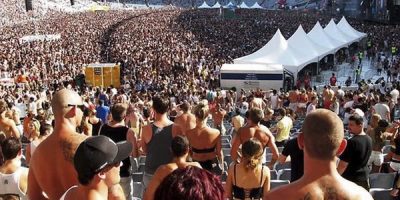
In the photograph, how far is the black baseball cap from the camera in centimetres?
262

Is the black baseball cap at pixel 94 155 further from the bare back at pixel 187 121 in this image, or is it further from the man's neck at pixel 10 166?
the bare back at pixel 187 121

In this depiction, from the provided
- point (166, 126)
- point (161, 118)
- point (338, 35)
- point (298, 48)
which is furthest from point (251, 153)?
point (338, 35)

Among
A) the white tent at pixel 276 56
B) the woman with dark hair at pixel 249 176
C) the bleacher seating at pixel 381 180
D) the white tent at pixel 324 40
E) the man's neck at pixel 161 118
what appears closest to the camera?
the woman with dark hair at pixel 249 176

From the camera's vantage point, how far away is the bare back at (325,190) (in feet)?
9.02

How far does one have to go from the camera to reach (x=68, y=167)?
3.57 meters

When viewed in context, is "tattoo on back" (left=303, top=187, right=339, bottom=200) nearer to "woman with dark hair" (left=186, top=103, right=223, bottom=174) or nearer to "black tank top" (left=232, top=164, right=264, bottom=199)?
"black tank top" (left=232, top=164, right=264, bottom=199)

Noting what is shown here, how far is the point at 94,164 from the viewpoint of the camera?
2.64 meters

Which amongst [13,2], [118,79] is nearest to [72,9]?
[13,2]

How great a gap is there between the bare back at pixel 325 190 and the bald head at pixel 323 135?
4.8 inches

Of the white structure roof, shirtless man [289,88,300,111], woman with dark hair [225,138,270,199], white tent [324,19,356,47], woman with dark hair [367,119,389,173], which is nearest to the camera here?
woman with dark hair [225,138,270,199]

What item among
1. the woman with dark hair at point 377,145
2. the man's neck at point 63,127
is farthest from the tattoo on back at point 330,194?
the woman with dark hair at point 377,145

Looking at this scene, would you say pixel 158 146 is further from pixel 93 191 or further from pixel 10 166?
pixel 93 191

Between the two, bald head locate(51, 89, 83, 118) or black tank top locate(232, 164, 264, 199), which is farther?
black tank top locate(232, 164, 264, 199)

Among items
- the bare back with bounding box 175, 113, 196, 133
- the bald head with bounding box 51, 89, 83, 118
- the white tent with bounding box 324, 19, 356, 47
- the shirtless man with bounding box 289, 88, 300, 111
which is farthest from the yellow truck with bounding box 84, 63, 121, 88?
the bald head with bounding box 51, 89, 83, 118
